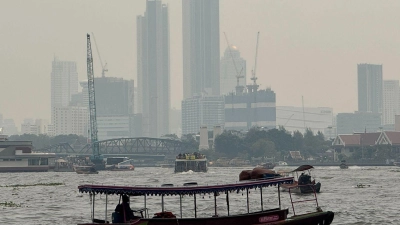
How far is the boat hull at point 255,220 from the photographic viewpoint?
50.4m

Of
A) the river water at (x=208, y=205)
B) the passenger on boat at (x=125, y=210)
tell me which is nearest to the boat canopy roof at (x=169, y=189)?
the passenger on boat at (x=125, y=210)

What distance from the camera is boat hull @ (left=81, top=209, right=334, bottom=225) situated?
50.4 meters

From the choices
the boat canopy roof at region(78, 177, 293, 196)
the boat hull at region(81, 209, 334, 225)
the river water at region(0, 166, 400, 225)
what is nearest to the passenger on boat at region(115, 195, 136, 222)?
the boat canopy roof at region(78, 177, 293, 196)

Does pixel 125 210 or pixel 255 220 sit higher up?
pixel 125 210

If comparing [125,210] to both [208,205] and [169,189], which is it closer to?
[169,189]

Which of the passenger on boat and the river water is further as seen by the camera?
the river water

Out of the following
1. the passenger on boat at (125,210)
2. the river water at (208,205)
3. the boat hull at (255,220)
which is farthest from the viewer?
the river water at (208,205)

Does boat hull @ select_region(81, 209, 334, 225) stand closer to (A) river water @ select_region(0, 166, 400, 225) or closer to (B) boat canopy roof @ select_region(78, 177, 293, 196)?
(B) boat canopy roof @ select_region(78, 177, 293, 196)

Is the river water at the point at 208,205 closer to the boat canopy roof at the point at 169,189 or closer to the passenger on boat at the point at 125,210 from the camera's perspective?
the boat canopy roof at the point at 169,189

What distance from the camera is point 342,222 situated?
66.1 meters

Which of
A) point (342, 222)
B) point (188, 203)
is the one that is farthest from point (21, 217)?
point (342, 222)

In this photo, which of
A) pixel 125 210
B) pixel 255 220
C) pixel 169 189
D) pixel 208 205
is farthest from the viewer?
pixel 208 205

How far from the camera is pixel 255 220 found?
51125 mm

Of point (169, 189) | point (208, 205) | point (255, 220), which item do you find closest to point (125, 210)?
point (169, 189)
